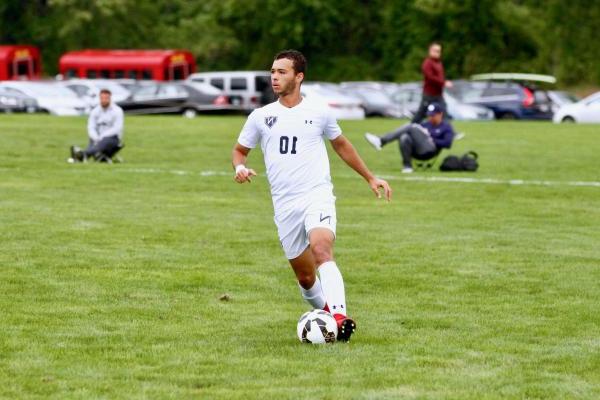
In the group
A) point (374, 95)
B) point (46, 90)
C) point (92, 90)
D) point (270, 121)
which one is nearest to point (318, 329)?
point (270, 121)

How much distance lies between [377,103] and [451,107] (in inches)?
136

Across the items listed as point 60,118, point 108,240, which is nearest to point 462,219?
point 108,240

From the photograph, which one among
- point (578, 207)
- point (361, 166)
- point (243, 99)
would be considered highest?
point (361, 166)

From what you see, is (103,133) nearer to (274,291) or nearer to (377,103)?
(274,291)

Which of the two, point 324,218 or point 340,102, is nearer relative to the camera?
point 324,218

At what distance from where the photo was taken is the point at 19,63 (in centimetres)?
6925

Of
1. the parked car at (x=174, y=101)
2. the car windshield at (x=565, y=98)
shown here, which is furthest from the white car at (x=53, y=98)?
the car windshield at (x=565, y=98)

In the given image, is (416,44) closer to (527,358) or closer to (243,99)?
(243,99)

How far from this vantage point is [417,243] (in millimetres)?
14234

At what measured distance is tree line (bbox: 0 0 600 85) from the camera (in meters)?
69.4

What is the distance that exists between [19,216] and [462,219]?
16.0ft

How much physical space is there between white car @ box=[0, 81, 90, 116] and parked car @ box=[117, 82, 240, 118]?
1850 millimetres

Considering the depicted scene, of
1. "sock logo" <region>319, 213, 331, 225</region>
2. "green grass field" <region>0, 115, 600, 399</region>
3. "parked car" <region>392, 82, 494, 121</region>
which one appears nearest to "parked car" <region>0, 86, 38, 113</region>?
"parked car" <region>392, 82, 494, 121</region>

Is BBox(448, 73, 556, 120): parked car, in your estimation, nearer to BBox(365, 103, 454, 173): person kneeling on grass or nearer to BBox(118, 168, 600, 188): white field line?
BBox(365, 103, 454, 173): person kneeling on grass
